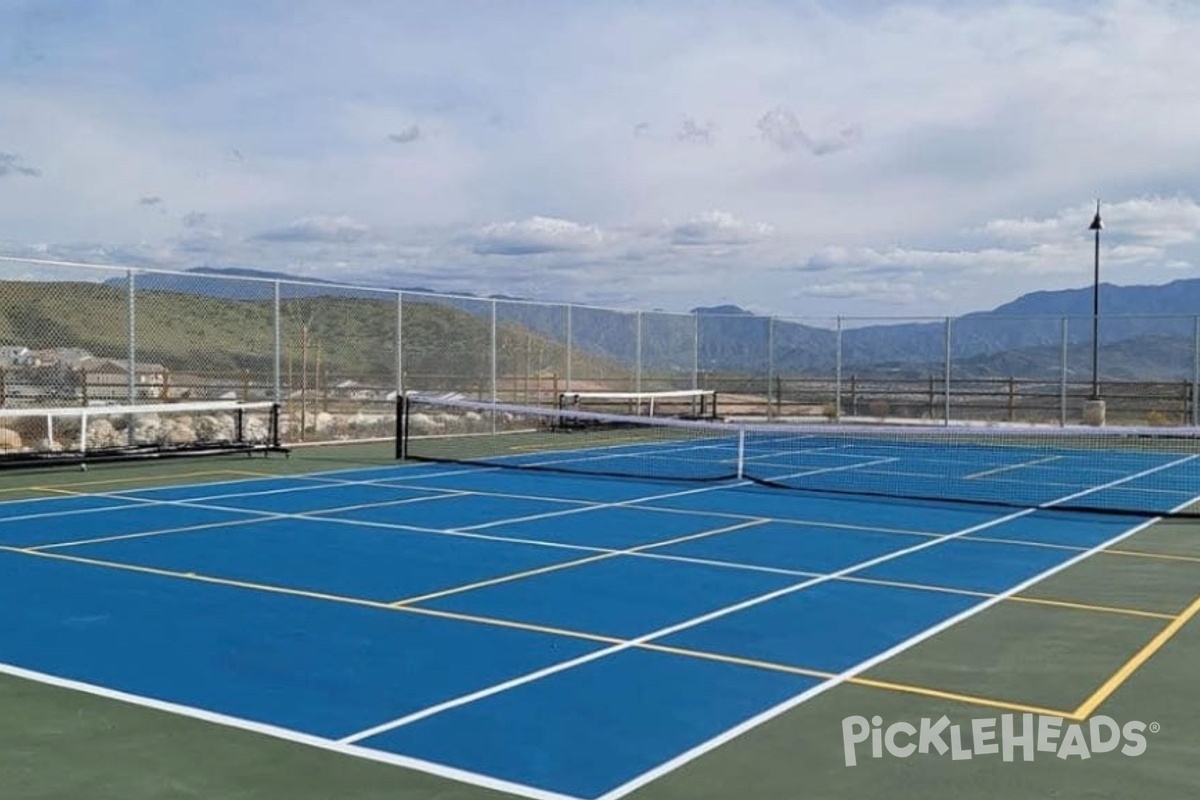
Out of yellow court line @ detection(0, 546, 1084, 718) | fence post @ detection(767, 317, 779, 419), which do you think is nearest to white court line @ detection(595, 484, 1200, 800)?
yellow court line @ detection(0, 546, 1084, 718)

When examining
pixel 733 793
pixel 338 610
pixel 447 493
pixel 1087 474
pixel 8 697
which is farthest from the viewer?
pixel 1087 474

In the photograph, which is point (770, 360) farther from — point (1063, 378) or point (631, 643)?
point (631, 643)

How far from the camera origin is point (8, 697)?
6.31 metres

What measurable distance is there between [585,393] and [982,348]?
17.0 metres

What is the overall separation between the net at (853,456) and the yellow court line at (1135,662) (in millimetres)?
5573

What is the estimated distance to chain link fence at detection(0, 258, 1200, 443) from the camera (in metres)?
20.7

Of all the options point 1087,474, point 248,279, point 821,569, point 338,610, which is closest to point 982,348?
point 1087,474

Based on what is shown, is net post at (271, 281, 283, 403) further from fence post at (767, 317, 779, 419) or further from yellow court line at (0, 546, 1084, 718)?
fence post at (767, 317, 779, 419)

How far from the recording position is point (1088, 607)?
29.2ft

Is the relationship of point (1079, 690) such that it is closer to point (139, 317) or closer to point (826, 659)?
point (826, 659)

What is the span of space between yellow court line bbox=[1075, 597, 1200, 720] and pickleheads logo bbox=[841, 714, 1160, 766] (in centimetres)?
22

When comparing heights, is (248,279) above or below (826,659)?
above

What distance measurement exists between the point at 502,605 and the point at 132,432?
12.7m

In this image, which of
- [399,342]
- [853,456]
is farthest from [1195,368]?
[399,342]
